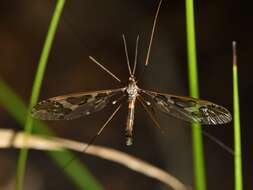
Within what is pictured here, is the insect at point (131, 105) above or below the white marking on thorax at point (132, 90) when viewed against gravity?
below

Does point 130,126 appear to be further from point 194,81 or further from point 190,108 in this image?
point 194,81

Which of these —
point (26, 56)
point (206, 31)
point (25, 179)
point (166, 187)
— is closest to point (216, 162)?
point (166, 187)

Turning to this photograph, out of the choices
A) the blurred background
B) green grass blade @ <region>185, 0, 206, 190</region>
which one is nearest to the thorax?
green grass blade @ <region>185, 0, 206, 190</region>

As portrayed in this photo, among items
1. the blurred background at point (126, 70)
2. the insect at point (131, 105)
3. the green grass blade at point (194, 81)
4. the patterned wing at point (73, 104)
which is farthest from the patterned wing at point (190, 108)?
the blurred background at point (126, 70)

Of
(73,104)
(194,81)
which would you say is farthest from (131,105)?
(194,81)

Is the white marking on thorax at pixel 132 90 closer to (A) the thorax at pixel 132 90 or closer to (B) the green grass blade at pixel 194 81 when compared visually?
(A) the thorax at pixel 132 90

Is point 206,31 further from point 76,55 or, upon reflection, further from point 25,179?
point 25,179
